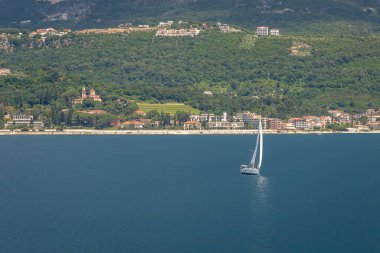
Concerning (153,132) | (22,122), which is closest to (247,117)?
(153,132)

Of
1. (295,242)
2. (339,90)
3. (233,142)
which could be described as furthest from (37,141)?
(295,242)

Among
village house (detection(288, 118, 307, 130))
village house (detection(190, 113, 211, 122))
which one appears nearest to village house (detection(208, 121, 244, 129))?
village house (detection(190, 113, 211, 122))

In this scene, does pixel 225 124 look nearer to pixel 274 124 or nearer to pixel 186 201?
pixel 274 124

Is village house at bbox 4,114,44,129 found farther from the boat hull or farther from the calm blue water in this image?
the boat hull

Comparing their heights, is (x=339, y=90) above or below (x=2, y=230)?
above

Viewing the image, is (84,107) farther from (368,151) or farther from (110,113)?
(368,151)

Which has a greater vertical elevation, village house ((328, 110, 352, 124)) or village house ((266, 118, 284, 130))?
village house ((328, 110, 352, 124))
